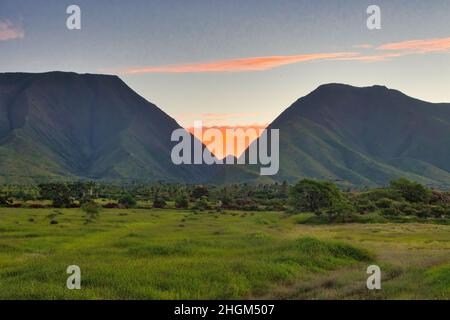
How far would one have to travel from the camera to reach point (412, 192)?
13862cm

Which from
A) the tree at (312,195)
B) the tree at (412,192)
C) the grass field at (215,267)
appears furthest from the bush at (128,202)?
the tree at (412,192)

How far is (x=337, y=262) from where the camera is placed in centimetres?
4241

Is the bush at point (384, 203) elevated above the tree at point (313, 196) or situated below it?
below

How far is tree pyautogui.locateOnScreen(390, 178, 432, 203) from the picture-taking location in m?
136

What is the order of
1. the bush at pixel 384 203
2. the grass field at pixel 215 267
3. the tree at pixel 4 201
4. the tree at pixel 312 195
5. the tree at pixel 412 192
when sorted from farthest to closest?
the tree at pixel 412 192, the bush at pixel 384 203, the tree at pixel 4 201, the tree at pixel 312 195, the grass field at pixel 215 267

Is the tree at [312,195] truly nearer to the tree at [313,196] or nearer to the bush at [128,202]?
the tree at [313,196]

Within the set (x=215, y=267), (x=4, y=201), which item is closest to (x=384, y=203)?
(x=4, y=201)

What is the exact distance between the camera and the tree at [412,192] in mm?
136375

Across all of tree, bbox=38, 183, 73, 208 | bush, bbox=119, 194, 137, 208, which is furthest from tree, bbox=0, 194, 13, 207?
bush, bbox=119, 194, 137, 208

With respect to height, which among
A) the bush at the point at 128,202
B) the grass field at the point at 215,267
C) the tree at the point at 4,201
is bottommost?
the bush at the point at 128,202

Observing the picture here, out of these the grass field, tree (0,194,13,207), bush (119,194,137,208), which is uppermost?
the grass field

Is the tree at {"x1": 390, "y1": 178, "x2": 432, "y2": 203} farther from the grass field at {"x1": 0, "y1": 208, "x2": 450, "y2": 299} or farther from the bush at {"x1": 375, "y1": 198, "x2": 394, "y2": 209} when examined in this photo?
the grass field at {"x1": 0, "y1": 208, "x2": 450, "y2": 299}

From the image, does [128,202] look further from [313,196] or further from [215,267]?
[215,267]
